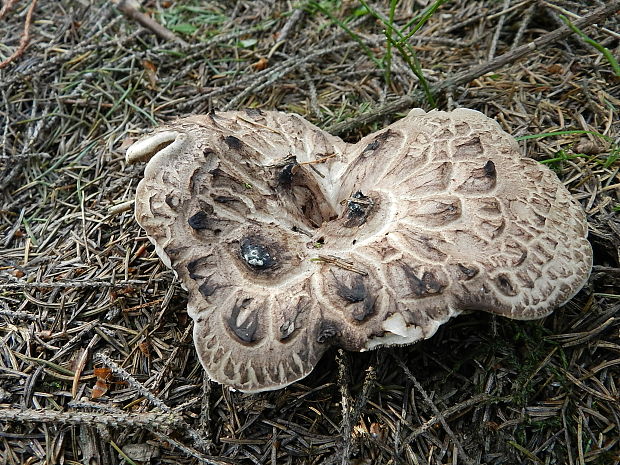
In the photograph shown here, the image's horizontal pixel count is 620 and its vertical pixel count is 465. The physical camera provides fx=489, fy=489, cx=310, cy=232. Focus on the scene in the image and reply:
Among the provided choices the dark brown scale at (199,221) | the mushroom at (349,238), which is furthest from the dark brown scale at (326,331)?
the dark brown scale at (199,221)

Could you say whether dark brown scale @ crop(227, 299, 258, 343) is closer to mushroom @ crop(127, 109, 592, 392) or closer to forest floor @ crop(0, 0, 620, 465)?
mushroom @ crop(127, 109, 592, 392)

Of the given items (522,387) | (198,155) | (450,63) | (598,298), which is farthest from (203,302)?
(450,63)

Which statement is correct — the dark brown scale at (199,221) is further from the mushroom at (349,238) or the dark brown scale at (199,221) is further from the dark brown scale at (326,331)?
the dark brown scale at (326,331)

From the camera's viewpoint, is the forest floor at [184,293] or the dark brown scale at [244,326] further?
the forest floor at [184,293]

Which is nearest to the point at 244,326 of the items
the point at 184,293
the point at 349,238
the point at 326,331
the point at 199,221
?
the point at 326,331

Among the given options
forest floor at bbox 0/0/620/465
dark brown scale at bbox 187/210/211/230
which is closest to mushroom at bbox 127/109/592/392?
dark brown scale at bbox 187/210/211/230

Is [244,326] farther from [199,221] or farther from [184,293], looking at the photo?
[184,293]

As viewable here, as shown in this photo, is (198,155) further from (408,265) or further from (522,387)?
(522,387)
